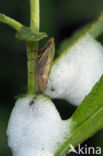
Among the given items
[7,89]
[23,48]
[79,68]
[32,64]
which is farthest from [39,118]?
[23,48]

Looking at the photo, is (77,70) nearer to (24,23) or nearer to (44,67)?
(44,67)

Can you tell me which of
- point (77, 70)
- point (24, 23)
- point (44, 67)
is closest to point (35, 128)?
point (44, 67)

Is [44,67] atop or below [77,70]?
atop

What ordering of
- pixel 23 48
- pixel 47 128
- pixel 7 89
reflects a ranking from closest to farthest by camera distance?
pixel 47 128 → pixel 7 89 → pixel 23 48

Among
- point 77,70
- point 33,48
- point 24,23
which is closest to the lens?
point 33,48

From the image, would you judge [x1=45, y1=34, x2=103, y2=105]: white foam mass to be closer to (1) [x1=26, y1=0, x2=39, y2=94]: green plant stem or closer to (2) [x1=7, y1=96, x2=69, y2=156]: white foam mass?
(2) [x1=7, y1=96, x2=69, y2=156]: white foam mass

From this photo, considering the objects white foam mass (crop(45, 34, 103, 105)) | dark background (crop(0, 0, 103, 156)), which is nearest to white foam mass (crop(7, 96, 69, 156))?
white foam mass (crop(45, 34, 103, 105))

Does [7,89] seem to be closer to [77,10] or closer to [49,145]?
[77,10]
